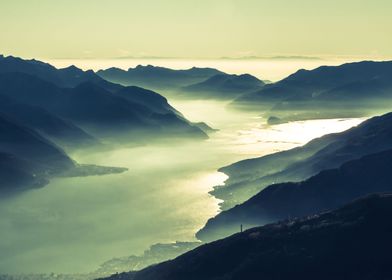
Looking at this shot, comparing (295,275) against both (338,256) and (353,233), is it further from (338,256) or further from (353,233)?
(353,233)

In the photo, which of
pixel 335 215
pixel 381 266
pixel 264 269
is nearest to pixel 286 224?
pixel 335 215

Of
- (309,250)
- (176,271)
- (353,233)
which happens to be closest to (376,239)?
(353,233)

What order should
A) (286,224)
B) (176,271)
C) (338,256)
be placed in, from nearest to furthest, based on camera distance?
(338,256) → (176,271) → (286,224)

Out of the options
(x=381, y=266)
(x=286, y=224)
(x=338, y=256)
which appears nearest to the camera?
(x=381, y=266)

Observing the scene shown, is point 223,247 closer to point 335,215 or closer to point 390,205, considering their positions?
point 335,215

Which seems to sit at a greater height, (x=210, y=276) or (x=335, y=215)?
(x=335, y=215)

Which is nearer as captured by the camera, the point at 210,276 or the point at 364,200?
the point at 210,276
